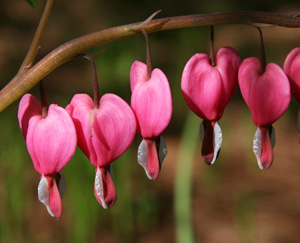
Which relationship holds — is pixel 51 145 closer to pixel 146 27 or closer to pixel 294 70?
pixel 146 27

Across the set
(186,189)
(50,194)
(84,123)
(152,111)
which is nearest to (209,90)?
(152,111)

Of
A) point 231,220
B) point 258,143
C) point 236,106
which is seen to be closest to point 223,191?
point 231,220

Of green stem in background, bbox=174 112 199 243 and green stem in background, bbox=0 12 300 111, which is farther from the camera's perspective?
green stem in background, bbox=174 112 199 243

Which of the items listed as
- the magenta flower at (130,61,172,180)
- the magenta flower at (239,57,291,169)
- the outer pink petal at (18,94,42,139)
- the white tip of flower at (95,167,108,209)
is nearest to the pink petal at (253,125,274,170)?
the magenta flower at (239,57,291,169)

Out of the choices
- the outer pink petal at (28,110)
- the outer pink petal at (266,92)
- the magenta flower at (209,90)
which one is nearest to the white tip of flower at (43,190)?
the outer pink petal at (28,110)

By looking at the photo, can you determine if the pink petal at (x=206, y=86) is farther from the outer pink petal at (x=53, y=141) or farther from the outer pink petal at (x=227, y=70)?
the outer pink petal at (x=53, y=141)

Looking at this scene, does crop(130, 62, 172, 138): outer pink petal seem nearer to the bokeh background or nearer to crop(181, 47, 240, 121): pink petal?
crop(181, 47, 240, 121): pink petal

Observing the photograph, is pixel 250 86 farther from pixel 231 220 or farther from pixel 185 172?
pixel 231 220
